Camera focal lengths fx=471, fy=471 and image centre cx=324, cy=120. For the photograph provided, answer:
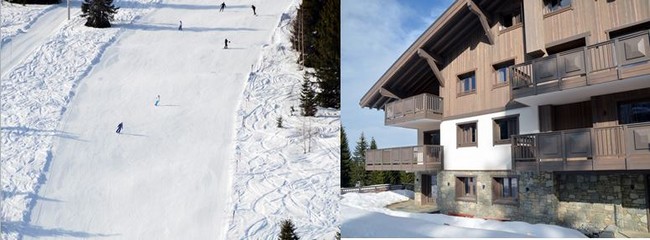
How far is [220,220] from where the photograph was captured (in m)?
5.08

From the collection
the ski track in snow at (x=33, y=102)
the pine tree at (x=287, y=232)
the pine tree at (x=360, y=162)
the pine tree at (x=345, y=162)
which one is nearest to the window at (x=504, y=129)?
the pine tree at (x=360, y=162)

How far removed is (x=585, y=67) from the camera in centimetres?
383

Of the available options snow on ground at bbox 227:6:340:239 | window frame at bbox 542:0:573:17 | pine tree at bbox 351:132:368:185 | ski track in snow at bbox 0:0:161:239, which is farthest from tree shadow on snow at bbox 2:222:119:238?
window frame at bbox 542:0:573:17

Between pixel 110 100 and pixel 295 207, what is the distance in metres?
2.79

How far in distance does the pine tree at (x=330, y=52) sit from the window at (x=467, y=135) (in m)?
1.54

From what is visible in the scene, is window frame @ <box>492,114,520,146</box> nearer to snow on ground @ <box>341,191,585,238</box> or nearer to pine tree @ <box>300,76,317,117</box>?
snow on ground @ <box>341,191,585,238</box>

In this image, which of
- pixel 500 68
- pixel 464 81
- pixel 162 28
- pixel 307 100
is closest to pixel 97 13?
pixel 162 28

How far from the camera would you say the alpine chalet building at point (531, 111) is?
3.76m

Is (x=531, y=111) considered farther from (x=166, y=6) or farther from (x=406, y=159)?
(x=166, y=6)

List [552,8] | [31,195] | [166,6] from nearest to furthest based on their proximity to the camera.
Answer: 1. [552,8]
2. [31,195]
3. [166,6]

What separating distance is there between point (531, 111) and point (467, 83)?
0.79 m

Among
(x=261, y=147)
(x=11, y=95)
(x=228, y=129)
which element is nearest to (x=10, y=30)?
(x=11, y=95)

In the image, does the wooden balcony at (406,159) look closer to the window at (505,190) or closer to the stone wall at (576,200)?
the stone wall at (576,200)

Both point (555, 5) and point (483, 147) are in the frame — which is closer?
point (555, 5)
